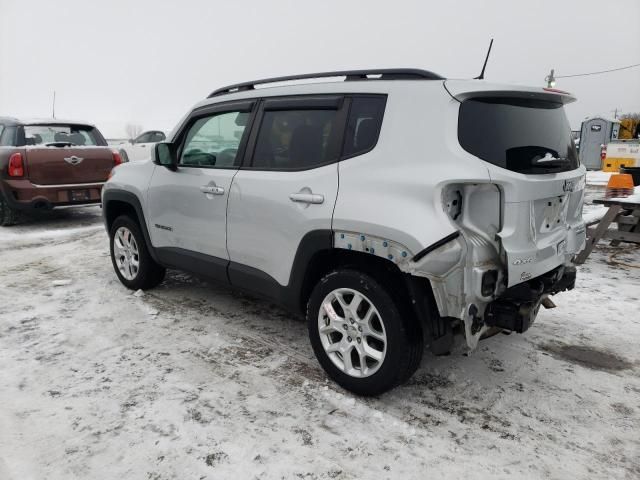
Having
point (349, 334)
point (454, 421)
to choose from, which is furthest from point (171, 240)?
point (454, 421)

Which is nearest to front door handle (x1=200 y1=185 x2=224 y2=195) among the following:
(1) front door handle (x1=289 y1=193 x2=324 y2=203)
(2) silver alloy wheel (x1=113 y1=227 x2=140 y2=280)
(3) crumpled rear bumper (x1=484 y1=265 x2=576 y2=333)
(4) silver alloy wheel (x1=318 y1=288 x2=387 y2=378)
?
(1) front door handle (x1=289 y1=193 x2=324 y2=203)

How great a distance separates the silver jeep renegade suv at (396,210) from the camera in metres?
2.52

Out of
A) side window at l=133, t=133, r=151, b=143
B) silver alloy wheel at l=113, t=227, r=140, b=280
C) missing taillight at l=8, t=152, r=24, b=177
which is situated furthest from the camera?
side window at l=133, t=133, r=151, b=143

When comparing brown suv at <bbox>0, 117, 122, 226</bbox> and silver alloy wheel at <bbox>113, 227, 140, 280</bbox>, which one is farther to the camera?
brown suv at <bbox>0, 117, 122, 226</bbox>

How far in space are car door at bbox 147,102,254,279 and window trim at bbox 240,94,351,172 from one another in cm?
11

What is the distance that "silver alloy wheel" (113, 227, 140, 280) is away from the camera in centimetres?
483

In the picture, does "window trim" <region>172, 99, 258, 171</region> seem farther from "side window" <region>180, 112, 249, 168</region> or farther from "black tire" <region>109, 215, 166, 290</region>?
"black tire" <region>109, 215, 166, 290</region>

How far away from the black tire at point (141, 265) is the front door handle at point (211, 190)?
1.24 m

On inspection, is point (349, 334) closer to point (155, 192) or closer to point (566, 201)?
point (566, 201)

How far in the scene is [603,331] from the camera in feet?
13.2

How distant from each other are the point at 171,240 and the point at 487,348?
Result: 2.75 meters

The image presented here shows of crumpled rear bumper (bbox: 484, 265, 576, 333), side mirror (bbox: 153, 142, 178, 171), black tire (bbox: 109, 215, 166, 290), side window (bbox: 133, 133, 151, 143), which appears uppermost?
side window (bbox: 133, 133, 151, 143)

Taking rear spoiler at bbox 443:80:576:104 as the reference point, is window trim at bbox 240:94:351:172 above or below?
below

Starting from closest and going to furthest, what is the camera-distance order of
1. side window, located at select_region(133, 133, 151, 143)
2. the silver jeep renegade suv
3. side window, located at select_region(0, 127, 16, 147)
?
1. the silver jeep renegade suv
2. side window, located at select_region(0, 127, 16, 147)
3. side window, located at select_region(133, 133, 151, 143)
